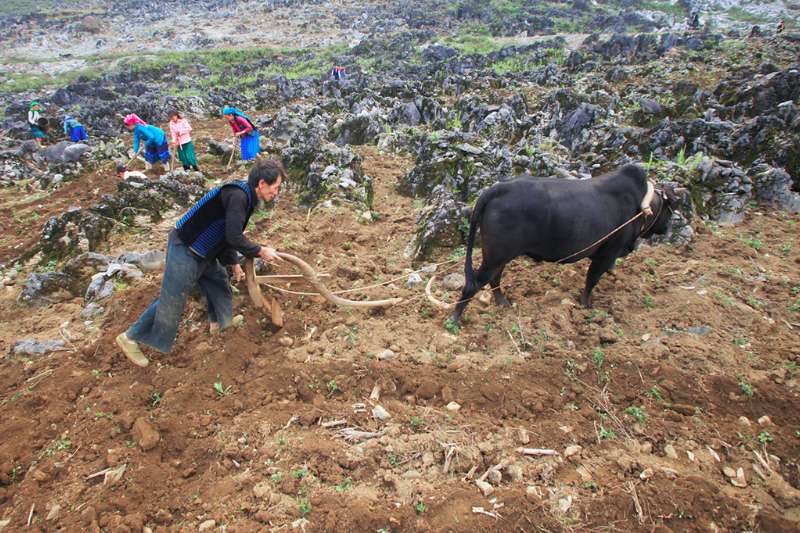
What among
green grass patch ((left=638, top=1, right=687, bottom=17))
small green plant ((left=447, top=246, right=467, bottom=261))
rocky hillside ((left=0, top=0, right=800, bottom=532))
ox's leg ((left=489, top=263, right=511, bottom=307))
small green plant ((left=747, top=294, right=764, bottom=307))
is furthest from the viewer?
green grass patch ((left=638, top=1, right=687, bottom=17))

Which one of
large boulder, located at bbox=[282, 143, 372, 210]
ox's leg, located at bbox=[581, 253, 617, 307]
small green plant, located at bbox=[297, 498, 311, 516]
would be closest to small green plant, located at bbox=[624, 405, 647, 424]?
ox's leg, located at bbox=[581, 253, 617, 307]

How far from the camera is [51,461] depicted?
332cm

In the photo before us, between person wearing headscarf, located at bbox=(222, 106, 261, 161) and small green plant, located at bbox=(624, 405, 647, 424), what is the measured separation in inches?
349

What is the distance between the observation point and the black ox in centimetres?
447

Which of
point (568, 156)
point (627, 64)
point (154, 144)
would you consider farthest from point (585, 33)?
point (154, 144)

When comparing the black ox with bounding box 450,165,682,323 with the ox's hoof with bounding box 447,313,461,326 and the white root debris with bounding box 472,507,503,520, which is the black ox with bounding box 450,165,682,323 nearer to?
the ox's hoof with bounding box 447,313,461,326

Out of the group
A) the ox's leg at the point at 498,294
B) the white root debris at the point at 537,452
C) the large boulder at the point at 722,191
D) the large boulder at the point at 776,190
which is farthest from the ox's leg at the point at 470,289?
the large boulder at the point at 776,190

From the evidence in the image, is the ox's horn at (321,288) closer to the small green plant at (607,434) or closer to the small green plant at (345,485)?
the small green plant at (345,485)

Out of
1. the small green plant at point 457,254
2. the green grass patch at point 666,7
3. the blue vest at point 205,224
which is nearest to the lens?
the blue vest at point 205,224

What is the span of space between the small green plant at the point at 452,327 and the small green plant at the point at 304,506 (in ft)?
7.51

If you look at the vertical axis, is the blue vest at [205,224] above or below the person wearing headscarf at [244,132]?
above

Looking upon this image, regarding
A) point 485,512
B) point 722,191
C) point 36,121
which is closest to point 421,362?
point 485,512

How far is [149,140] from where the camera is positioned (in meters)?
9.59

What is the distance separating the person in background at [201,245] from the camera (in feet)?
12.3
